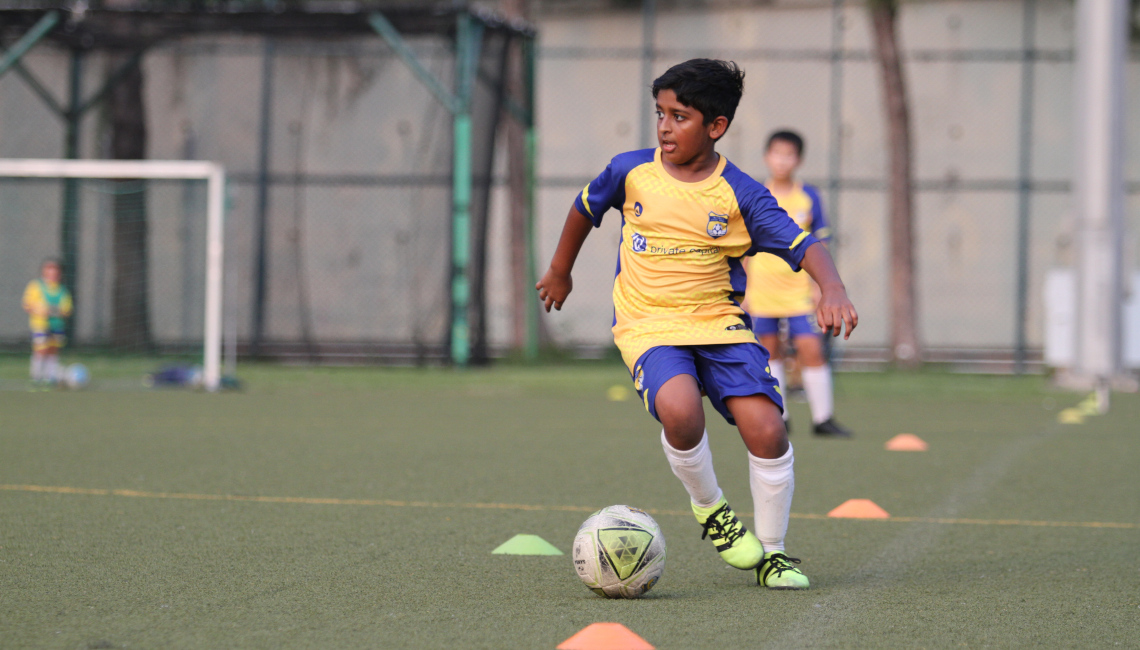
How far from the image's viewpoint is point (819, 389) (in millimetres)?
8148

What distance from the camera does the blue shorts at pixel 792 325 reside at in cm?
809

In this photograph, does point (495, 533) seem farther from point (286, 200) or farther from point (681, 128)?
point (286, 200)

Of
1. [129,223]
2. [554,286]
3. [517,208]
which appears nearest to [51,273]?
[129,223]

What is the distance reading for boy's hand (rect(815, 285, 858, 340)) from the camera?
11.6 feet

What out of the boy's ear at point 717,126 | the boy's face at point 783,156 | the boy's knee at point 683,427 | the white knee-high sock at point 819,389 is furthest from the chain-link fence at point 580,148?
the boy's knee at point 683,427

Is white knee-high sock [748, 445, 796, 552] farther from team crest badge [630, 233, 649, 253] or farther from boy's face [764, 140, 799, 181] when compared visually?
boy's face [764, 140, 799, 181]

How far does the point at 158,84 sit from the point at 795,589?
45.6 ft

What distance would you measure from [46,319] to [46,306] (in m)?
0.21

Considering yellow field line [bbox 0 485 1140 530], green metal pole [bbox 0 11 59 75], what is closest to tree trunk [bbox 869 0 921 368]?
green metal pole [bbox 0 11 59 75]

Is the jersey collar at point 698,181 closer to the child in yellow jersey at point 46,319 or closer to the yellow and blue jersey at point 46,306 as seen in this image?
the child in yellow jersey at point 46,319

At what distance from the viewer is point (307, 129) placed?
16.3 meters

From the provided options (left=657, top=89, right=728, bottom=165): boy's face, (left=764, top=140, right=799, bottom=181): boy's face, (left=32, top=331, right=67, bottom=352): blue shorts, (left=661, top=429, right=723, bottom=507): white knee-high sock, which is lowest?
(left=32, top=331, right=67, bottom=352): blue shorts

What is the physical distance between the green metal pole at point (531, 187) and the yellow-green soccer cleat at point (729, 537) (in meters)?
12.5

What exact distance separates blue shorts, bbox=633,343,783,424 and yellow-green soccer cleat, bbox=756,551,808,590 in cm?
41
